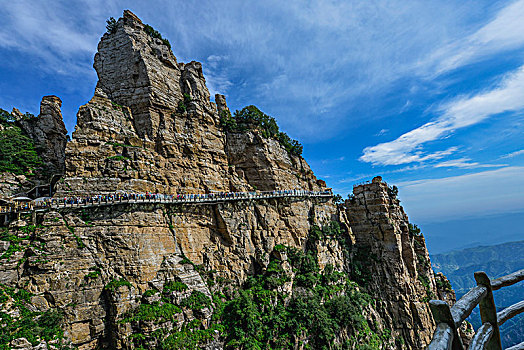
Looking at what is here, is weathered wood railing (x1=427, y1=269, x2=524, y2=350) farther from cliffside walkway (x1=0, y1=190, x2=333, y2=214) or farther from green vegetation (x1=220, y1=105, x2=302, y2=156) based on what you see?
green vegetation (x1=220, y1=105, x2=302, y2=156)

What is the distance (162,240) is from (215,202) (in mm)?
8086

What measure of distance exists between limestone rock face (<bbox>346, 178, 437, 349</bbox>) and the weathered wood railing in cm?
4159

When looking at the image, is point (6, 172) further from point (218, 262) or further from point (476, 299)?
point (476, 299)

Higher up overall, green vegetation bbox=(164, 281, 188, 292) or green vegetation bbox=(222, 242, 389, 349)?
green vegetation bbox=(164, 281, 188, 292)

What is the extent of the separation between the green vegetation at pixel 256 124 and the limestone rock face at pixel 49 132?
24.0 meters

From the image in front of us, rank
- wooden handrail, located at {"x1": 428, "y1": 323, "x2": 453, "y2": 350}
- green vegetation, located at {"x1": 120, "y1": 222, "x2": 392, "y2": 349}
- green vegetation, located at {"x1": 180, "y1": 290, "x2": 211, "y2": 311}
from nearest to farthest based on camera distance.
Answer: wooden handrail, located at {"x1": 428, "y1": 323, "x2": 453, "y2": 350}
green vegetation, located at {"x1": 120, "y1": 222, "x2": 392, "y2": 349}
green vegetation, located at {"x1": 180, "y1": 290, "x2": 211, "y2": 311}

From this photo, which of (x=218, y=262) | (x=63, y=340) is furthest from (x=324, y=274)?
(x=63, y=340)

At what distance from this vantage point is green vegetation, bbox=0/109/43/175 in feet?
92.6

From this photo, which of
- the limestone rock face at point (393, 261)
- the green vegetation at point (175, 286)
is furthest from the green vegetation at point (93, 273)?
the limestone rock face at point (393, 261)

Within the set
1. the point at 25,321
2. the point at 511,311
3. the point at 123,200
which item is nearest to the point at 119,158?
the point at 123,200

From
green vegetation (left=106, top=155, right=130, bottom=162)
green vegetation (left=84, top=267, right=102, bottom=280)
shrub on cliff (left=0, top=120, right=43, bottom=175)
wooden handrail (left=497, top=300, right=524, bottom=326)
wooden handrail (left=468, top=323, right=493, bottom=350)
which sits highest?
shrub on cliff (left=0, top=120, right=43, bottom=175)

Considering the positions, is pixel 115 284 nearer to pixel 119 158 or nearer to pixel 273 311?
pixel 119 158

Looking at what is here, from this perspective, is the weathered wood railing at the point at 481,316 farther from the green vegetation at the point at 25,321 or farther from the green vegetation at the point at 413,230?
the green vegetation at the point at 413,230

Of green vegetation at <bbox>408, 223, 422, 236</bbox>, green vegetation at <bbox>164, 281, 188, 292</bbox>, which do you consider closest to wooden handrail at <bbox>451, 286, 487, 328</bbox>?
green vegetation at <bbox>164, 281, 188, 292</bbox>
